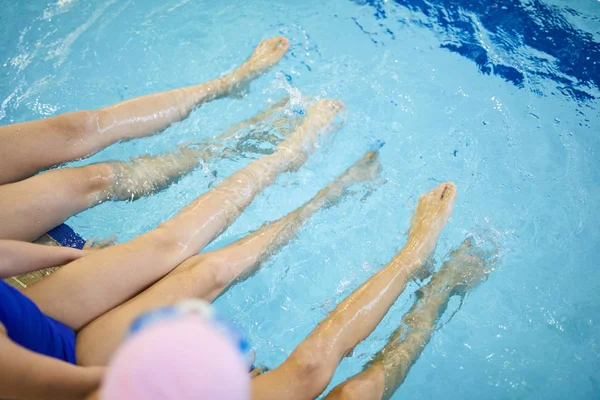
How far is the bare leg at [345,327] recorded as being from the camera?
5.55ft

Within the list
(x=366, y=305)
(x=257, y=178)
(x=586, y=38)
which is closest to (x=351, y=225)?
(x=257, y=178)

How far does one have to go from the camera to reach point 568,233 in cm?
289

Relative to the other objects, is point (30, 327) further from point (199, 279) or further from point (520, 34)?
point (520, 34)

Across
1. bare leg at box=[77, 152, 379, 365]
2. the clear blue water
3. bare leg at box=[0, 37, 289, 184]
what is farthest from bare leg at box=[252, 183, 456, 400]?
bare leg at box=[0, 37, 289, 184]

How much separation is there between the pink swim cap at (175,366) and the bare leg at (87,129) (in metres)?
1.52

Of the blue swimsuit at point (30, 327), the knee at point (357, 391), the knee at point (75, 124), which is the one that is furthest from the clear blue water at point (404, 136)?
the blue swimsuit at point (30, 327)

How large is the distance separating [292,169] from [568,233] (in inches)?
67.6

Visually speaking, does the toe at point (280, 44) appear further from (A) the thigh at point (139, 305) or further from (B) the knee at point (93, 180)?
(A) the thigh at point (139, 305)

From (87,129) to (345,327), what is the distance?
1415 millimetres

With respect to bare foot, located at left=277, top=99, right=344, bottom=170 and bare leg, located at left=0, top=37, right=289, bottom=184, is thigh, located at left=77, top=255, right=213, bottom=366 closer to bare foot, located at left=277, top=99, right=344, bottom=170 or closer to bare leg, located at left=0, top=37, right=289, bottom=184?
bare leg, located at left=0, top=37, right=289, bottom=184

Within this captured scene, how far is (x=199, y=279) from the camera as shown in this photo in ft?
6.06

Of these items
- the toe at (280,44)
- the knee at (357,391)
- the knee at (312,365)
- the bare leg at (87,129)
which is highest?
the toe at (280,44)

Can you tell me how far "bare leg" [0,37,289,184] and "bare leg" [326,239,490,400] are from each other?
1.51 m

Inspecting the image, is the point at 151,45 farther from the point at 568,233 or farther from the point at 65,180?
the point at 568,233
